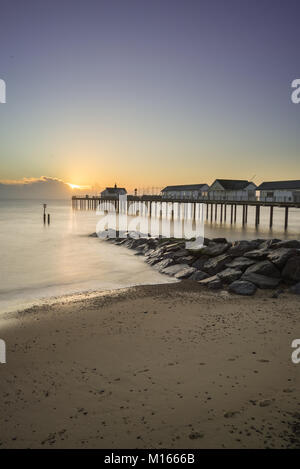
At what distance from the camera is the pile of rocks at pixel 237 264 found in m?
11.0

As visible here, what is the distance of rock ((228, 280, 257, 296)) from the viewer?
10.3 metres

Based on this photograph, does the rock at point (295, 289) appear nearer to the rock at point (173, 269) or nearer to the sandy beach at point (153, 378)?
the sandy beach at point (153, 378)

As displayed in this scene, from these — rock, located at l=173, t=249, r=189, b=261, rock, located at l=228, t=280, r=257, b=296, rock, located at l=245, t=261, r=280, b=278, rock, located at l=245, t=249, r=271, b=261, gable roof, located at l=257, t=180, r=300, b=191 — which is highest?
gable roof, located at l=257, t=180, r=300, b=191

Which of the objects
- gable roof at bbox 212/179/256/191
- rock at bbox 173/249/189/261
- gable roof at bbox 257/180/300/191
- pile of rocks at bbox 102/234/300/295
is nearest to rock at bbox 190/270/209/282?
pile of rocks at bbox 102/234/300/295

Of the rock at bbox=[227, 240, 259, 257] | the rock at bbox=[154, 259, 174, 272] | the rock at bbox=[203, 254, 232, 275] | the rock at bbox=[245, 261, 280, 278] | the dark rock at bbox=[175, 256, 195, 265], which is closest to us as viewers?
the rock at bbox=[245, 261, 280, 278]

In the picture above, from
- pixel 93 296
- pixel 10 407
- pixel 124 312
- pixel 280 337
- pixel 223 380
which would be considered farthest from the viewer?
pixel 93 296

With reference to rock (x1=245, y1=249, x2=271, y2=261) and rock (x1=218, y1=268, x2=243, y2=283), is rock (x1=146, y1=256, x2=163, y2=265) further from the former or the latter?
rock (x1=218, y1=268, x2=243, y2=283)

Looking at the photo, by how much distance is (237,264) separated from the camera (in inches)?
496

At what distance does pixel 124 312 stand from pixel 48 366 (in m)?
3.35

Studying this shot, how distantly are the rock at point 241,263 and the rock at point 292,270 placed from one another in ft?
4.84
